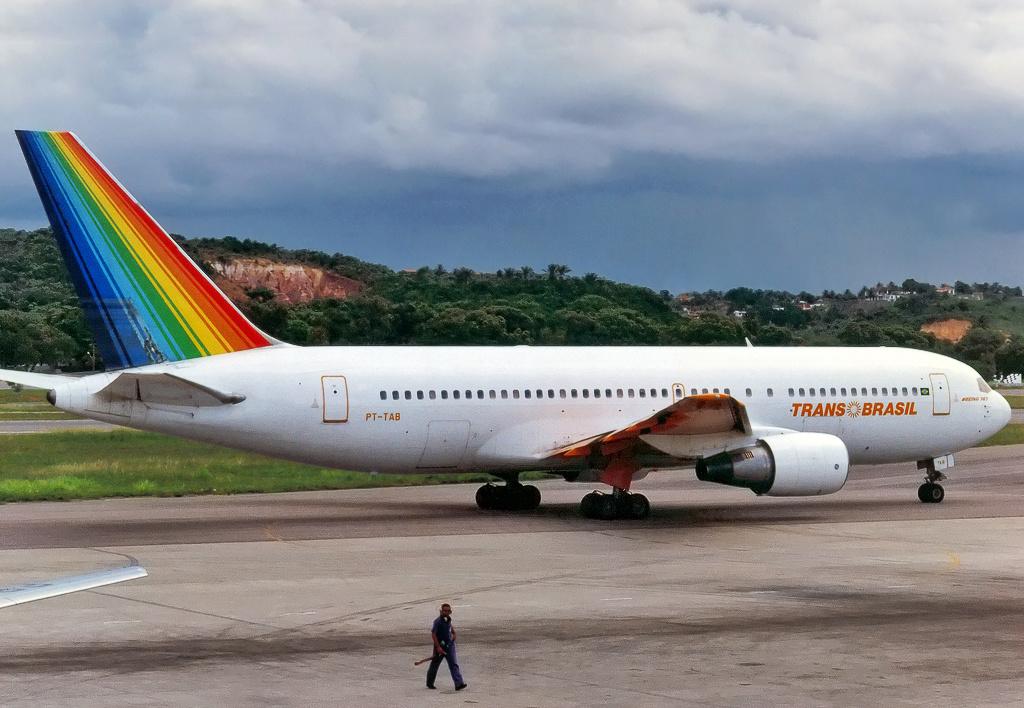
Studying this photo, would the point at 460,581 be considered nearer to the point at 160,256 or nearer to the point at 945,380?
the point at 160,256

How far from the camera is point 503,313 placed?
211ft

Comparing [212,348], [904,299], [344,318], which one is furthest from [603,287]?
[212,348]

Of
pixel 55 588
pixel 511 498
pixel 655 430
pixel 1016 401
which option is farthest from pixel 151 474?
pixel 1016 401

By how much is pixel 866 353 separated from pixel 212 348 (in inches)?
597

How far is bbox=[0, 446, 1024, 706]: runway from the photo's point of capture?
13812mm

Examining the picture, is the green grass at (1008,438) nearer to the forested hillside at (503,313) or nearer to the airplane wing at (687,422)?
the forested hillside at (503,313)

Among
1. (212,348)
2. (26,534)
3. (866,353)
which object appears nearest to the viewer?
(26,534)

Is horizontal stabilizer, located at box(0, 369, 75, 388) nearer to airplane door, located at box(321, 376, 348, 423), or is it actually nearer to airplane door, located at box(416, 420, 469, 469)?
airplane door, located at box(321, 376, 348, 423)

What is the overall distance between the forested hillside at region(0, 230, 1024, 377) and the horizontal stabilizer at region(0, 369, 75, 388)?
1181 inches

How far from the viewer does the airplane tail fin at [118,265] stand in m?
26.6

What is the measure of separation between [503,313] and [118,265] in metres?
38.0

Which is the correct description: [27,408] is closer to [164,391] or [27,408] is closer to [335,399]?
[335,399]

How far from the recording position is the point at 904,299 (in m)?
111

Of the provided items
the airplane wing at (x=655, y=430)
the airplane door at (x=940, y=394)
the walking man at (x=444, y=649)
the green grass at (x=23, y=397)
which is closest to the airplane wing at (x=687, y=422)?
the airplane wing at (x=655, y=430)
